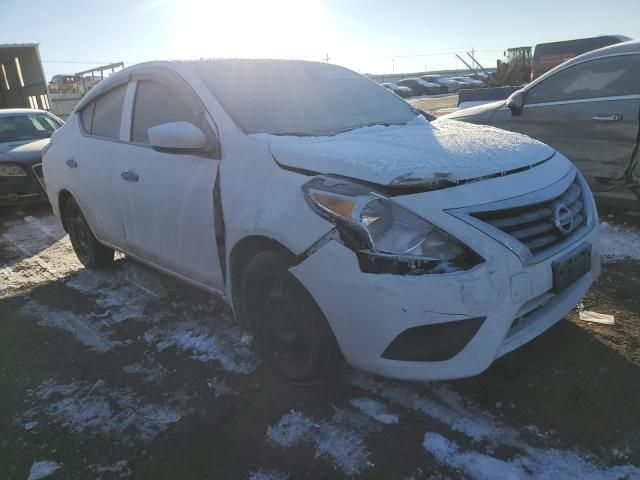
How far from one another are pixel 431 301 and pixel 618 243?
313 centimetres

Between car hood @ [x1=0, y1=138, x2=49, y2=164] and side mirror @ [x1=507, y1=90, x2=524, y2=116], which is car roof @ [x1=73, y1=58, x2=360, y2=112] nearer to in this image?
side mirror @ [x1=507, y1=90, x2=524, y2=116]

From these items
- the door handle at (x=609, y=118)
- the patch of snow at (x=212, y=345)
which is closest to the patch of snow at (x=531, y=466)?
the patch of snow at (x=212, y=345)

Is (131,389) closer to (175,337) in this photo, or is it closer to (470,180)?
(175,337)

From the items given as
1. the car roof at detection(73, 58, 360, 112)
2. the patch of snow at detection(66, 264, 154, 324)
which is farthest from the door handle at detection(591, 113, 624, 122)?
the patch of snow at detection(66, 264, 154, 324)

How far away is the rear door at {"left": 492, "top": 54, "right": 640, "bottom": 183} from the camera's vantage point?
14.7ft

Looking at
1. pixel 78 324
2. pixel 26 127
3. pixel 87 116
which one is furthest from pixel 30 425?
pixel 26 127

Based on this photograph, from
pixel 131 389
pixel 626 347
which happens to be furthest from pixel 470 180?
pixel 131 389

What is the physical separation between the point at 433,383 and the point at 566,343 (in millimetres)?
839

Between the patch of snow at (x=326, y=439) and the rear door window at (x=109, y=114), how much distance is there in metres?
2.42

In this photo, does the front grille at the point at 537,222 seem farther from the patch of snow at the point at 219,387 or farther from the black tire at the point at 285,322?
the patch of snow at the point at 219,387

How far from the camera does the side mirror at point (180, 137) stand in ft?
8.79

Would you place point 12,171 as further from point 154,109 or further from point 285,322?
point 285,322

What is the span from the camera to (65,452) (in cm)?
226

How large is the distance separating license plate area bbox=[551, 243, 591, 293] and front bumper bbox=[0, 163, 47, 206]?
23.2 feet
